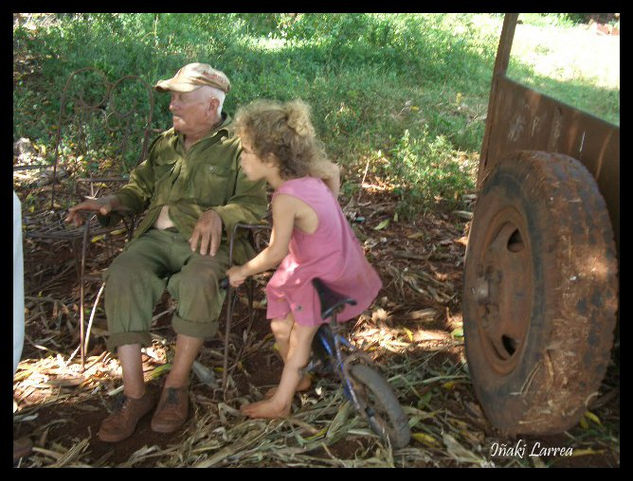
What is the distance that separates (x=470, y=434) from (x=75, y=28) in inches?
321

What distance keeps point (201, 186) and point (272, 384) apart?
3.85 feet

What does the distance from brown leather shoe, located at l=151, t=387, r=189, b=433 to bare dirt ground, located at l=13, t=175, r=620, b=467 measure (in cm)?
4

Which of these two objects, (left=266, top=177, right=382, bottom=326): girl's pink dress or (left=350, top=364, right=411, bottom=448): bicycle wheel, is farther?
(left=266, top=177, right=382, bottom=326): girl's pink dress

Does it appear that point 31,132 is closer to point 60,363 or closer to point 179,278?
point 60,363

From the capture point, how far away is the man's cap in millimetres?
Result: 3766

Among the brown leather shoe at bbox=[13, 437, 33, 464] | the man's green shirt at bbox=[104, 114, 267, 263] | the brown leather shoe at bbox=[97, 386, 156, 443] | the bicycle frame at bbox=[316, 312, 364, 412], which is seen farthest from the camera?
the man's green shirt at bbox=[104, 114, 267, 263]

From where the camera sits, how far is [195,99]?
382cm

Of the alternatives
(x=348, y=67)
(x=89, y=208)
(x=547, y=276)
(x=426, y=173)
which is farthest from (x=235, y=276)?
(x=348, y=67)

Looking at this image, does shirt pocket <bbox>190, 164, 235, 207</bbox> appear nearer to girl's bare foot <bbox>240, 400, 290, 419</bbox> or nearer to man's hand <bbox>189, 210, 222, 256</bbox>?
man's hand <bbox>189, 210, 222, 256</bbox>

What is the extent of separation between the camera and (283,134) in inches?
124

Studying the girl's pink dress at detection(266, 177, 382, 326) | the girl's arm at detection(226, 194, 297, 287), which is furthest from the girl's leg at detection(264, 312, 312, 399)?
the girl's arm at detection(226, 194, 297, 287)

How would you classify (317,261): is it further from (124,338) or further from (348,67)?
(348,67)

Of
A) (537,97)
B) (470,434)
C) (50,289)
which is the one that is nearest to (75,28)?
(50,289)

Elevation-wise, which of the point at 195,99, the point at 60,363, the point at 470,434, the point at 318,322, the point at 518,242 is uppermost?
the point at 195,99
